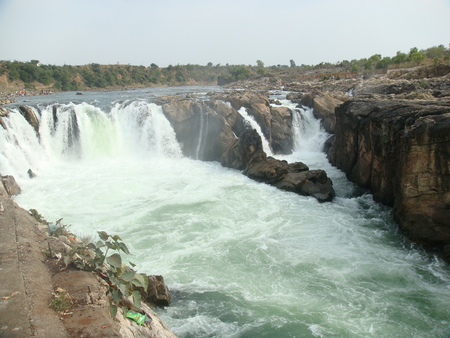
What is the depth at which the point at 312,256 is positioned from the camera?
9484mm

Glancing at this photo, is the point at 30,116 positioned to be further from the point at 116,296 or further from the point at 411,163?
the point at 411,163

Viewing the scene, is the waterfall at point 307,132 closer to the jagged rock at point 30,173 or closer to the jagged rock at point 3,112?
the jagged rock at point 30,173

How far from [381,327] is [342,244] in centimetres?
358

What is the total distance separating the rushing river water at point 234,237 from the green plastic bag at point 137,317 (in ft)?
5.59

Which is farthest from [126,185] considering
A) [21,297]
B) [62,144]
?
[21,297]

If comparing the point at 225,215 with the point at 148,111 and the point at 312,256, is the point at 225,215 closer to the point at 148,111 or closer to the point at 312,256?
the point at 312,256

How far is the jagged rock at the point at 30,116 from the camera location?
19.1 meters

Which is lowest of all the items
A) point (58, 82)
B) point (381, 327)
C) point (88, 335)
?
point (381, 327)

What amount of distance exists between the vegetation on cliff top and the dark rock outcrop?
74.8ft

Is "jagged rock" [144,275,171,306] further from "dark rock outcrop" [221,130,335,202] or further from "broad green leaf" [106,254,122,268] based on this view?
"dark rock outcrop" [221,130,335,202]

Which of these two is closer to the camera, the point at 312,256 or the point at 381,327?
the point at 381,327

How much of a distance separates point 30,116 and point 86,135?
3006mm

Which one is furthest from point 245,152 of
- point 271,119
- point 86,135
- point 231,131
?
point 86,135

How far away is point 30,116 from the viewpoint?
19203 millimetres
